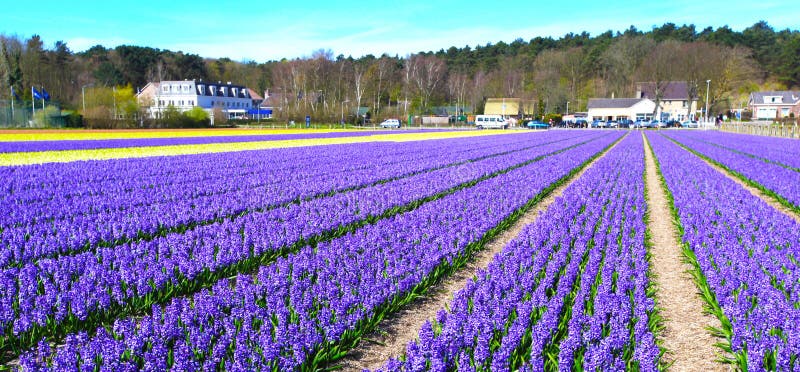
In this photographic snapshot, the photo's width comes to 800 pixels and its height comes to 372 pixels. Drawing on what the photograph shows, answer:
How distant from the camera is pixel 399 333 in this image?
208 inches

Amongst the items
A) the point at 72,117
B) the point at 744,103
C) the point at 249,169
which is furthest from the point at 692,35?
the point at 249,169

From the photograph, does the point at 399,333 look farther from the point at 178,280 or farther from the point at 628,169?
the point at 628,169

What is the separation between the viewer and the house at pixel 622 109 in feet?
373

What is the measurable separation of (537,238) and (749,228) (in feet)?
12.1

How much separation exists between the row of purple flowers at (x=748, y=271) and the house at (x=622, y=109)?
108 m

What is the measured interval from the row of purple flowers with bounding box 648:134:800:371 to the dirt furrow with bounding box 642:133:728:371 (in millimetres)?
139

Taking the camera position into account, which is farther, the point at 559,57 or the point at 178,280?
the point at 559,57

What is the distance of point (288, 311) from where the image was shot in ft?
16.6

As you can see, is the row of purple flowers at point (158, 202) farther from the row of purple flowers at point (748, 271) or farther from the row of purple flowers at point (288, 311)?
the row of purple flowers at point (748, 271)

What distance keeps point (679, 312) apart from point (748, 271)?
136 centimetres

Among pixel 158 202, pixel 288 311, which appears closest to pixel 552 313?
pixel 288 311

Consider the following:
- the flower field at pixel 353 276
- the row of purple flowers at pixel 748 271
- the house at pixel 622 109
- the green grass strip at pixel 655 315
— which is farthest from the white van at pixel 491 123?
the green grass strip at pixel 655 315

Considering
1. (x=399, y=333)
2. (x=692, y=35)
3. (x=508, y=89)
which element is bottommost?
(x=399, y=333)

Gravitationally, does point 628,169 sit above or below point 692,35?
below
